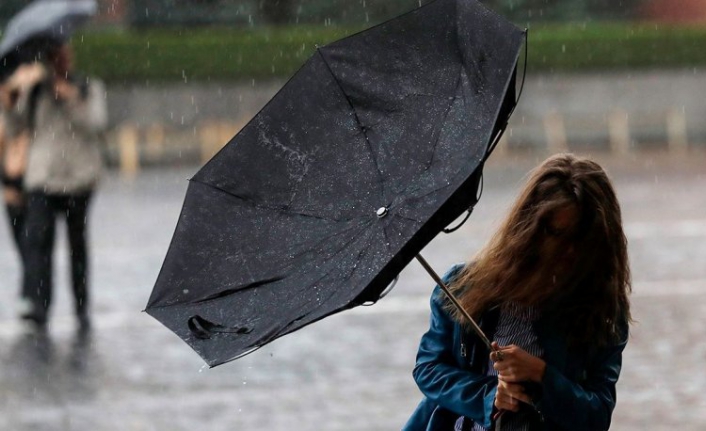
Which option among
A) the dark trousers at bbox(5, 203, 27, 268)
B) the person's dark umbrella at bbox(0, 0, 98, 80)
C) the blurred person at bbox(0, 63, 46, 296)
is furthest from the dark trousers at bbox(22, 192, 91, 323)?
the person's dark umbrella at bbox(0, 0, 98, 80)

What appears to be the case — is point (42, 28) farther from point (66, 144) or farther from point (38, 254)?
point (38, 254)

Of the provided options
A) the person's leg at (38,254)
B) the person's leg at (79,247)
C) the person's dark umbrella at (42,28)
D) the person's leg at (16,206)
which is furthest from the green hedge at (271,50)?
the person's leg at (38,254)

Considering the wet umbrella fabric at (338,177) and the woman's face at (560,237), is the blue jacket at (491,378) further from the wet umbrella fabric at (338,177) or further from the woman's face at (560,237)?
the wet umbrella fabric at (338,177)

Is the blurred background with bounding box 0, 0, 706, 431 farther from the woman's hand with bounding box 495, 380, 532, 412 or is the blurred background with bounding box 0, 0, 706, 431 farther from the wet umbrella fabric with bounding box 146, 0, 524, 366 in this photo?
the woman's hand with bounding box 495, 380, 532, 412

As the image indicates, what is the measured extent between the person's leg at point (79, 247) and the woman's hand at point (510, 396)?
699 centimetres

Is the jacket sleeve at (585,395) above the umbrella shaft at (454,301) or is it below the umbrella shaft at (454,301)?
below

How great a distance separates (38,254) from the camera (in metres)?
9.91

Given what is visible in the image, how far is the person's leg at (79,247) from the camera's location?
9859 mm

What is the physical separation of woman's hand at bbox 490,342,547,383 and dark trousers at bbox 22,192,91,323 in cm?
706

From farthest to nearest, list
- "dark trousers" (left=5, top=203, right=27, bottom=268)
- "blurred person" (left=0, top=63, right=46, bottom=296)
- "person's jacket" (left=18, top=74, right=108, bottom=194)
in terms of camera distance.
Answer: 1. "dark trousers" (left=5, top=203, right=27, bottom=268)
2. "blurred person" (left=0, top=63, right=46, bottom=296)
3. "person's jacket" (left=18, top=74, right=108, bottom=194)

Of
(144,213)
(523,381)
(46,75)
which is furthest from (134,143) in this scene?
(523,381)

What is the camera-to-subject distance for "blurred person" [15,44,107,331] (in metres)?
9.75

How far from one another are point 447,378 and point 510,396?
19 centimetres

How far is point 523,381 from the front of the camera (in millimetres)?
3104
